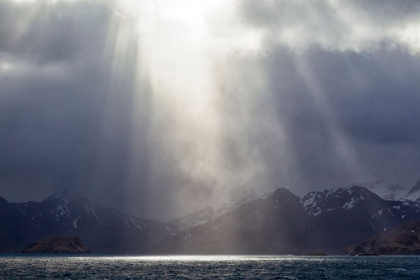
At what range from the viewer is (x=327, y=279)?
181750mm

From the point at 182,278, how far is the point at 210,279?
39.8ft

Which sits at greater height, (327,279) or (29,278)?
(29,278)

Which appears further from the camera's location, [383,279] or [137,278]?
[137,278]

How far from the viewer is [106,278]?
186 m

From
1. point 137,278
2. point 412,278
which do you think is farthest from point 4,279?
point 412,278

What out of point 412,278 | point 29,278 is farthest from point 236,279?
point 29,278

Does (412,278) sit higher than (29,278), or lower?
lower

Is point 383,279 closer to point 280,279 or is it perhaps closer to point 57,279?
point 280,279

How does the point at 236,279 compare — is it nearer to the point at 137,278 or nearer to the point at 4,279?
the point at 137,278

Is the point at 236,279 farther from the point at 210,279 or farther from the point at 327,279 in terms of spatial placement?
the point at 327,279

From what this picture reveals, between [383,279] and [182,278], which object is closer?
[383,279]

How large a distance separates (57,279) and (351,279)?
4186 inches

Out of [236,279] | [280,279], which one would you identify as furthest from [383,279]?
[236,279]

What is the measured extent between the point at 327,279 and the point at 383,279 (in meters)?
19.4
